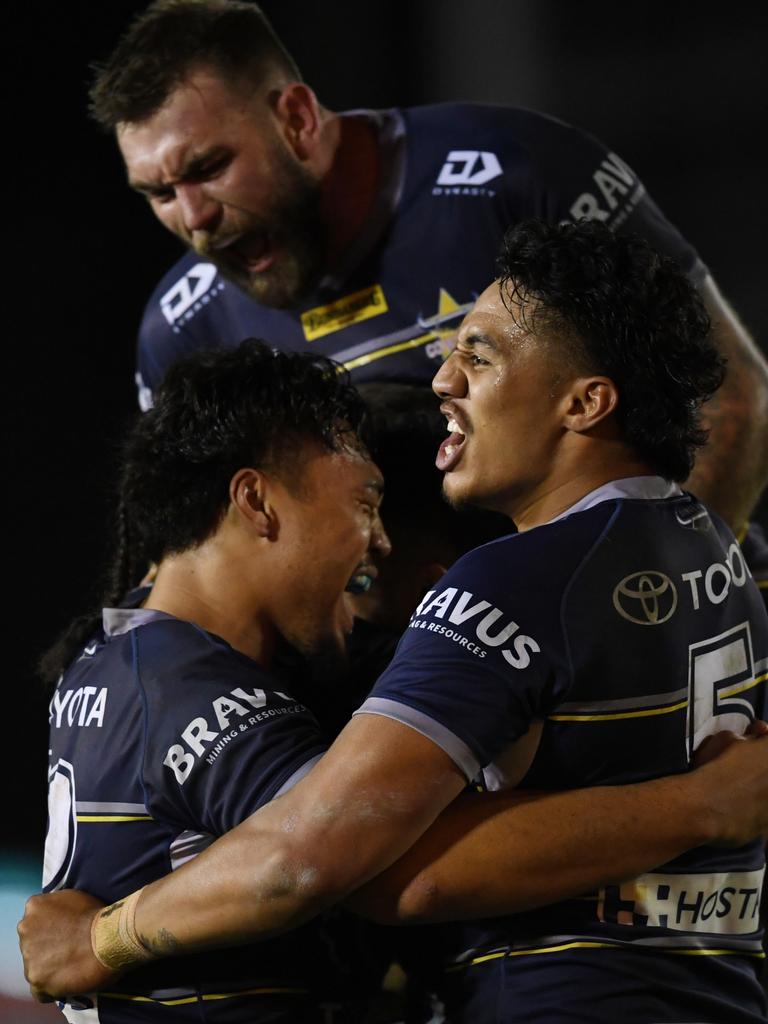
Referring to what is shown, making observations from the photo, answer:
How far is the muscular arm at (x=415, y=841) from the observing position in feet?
4.75

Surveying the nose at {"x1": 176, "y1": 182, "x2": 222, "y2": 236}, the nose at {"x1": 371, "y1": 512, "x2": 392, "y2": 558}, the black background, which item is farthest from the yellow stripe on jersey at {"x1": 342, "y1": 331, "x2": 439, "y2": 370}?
the black background

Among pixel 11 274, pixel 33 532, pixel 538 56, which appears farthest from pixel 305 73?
pixel 33 532

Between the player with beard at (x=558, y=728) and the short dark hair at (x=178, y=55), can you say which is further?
the short dark hair at (x=178, y=55)

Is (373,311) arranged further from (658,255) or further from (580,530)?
(580,530)

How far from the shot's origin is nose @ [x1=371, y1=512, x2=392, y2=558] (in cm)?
213

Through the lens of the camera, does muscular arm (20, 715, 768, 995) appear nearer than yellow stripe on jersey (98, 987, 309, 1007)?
Yes

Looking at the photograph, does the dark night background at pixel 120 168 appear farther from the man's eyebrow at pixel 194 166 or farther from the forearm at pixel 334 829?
the forearm at pixel 334 829

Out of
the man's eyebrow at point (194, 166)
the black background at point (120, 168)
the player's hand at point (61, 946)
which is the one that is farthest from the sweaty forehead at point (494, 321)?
the black background at point (120, 168)

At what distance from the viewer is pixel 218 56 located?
8.88 feet

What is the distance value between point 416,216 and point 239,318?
416mm

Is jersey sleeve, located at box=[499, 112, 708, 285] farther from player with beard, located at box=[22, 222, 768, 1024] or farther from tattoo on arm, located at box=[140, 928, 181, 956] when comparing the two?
tattoo on arm, located at box=[140, 928, 181, 956]

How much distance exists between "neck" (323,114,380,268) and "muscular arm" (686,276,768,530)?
2.14ft

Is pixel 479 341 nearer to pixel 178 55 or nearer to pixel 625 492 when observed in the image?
pixel 625 492

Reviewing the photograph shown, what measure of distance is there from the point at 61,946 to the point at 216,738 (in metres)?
0.35
